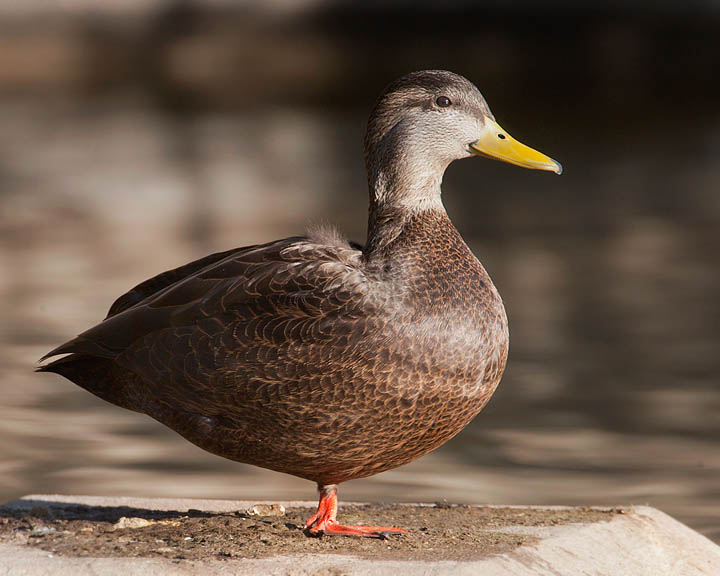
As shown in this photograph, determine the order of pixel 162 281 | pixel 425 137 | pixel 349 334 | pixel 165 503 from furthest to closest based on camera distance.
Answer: pixel 165 503 < pixel 162 281 < pixel 425 137 < pixel 349 334

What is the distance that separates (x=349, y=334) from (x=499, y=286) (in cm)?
750

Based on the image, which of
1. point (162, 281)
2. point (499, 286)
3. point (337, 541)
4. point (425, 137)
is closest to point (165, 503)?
point (162, 281)

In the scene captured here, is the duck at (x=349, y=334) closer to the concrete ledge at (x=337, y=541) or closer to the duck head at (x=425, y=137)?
the duck head at (x=425, y=137)

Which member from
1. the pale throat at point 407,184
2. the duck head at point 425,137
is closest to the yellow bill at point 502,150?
the duck head at point 425,137

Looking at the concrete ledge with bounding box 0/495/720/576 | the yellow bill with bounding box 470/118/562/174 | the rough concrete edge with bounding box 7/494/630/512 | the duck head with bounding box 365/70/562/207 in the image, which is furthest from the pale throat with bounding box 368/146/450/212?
the rough concrete edge with bounding box 7/494/630/512

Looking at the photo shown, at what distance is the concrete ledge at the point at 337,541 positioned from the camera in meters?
4.13

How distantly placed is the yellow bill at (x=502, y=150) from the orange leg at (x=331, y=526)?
1235 mm

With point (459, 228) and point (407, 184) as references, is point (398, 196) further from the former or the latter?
point (459, 228)

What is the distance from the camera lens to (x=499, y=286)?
11.5 metres

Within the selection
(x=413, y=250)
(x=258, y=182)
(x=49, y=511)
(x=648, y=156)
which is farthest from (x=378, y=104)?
(x=648, y=156)

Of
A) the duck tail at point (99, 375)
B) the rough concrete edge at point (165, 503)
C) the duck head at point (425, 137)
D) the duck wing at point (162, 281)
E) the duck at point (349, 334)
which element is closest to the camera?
the duck at point (349, 334)

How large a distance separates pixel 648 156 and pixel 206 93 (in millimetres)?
11716

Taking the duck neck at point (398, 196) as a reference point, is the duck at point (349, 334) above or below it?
below

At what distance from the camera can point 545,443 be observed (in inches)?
283
